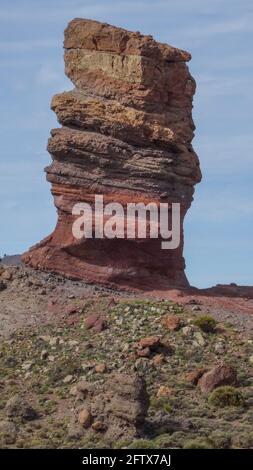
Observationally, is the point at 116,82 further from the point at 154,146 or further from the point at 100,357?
the point at 100,357

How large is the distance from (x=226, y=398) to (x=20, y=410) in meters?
8.61

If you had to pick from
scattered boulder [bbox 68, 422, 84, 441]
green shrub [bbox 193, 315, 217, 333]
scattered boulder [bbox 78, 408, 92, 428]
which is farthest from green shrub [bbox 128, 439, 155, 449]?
green shrub [bbox 193, 315, 217, 333]

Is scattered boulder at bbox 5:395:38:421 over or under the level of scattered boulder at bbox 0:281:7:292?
under

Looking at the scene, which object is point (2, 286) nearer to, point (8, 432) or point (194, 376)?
point (194, 376)

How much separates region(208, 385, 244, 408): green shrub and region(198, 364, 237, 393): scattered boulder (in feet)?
3.59

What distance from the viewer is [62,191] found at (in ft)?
281

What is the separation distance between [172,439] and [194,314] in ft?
48.6

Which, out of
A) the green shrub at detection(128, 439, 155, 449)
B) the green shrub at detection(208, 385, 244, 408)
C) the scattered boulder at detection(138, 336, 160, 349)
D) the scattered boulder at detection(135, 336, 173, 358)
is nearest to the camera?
the green shrub at detection(128, 439, 155, 449)

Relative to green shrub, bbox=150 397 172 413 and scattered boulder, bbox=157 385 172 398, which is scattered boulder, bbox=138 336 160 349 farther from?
green shrub, bbox=150 397 172 413

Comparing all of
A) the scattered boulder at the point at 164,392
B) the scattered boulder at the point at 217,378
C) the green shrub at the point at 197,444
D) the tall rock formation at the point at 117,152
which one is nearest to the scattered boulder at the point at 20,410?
the scattered boulder at the point at 164,392

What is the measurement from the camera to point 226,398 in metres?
72.1

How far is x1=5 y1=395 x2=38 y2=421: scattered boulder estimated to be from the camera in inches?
2810

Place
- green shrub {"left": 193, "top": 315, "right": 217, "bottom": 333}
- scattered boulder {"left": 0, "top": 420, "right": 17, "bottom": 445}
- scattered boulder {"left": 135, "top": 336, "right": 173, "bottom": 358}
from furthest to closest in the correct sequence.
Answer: green shrub {"left": 193, "top": 315, "right": 217, "bottom": 333}, scattered boulder {"left": 135, "top": 336, "right": 173, "bottom": 358}, scattered boulder {"left": 0, "top": 420, "right": 17, "bottom": 445}
